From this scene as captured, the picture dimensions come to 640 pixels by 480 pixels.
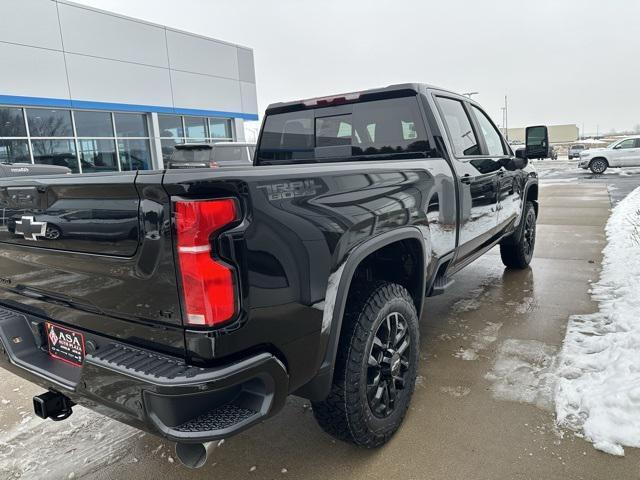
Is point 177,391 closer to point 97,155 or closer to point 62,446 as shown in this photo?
point 62,446

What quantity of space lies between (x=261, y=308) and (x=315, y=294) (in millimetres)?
283

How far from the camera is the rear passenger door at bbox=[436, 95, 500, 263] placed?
3.42 meters

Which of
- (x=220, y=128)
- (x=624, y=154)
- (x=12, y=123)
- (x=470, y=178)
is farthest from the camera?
(x=624, y=154)

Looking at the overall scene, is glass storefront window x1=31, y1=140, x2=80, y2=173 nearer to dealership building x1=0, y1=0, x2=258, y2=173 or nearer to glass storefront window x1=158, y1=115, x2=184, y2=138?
dealership building x1=0, y1=0, x2=258, y2=173

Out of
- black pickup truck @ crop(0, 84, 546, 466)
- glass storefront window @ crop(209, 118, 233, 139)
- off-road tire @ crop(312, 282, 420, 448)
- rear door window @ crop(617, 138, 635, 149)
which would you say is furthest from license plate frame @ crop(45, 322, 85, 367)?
rear door window @ crop(617, 138, 635, 149)

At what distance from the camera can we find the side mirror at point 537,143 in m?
4.67

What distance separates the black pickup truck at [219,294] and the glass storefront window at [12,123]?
12545 millimetres

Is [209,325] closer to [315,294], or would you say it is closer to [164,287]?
[164,287]

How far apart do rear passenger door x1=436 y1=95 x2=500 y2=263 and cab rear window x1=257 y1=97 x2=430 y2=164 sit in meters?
0.26

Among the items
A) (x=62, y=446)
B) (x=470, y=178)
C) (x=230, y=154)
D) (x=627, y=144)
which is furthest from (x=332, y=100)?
(x=627, y=144)

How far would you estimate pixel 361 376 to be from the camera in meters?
2.23

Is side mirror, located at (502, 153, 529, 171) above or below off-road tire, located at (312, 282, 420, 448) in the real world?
above

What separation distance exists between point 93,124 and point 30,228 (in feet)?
47.9

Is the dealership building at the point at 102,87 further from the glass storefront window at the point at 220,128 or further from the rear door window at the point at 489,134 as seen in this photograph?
the rear door window at the point at 489,134
